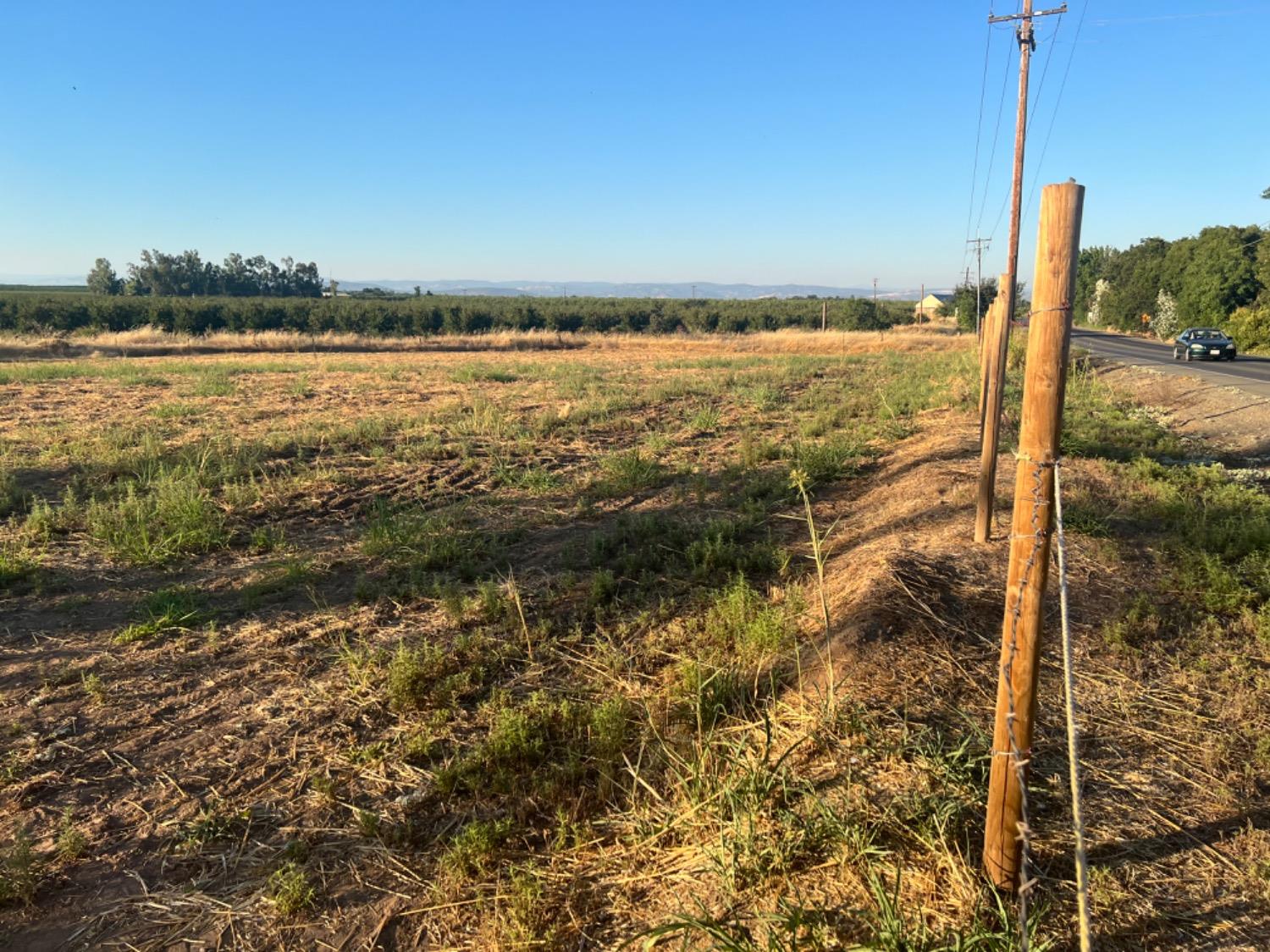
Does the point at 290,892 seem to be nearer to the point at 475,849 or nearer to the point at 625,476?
the point at 475,849

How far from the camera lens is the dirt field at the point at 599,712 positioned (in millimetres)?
2729

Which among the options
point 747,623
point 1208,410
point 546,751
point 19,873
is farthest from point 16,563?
point 1208,410

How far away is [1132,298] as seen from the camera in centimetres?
6581

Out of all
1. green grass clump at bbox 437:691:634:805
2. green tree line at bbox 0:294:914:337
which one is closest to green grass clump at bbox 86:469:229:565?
green grass clump at bbox 437:691:634:805

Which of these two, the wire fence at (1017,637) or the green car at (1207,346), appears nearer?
the wire fence at (1017,637)

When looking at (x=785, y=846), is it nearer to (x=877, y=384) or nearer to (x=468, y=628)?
(x=468, y=628)

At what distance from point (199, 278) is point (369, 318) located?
48991mm

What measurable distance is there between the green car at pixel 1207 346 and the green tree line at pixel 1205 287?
40.9ft

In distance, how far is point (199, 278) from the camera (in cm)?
8838

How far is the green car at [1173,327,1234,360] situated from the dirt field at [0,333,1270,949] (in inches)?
911

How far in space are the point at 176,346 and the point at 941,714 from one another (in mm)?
39309

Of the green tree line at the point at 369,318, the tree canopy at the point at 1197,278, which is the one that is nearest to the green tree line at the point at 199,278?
the green tree line at the point at 369,318

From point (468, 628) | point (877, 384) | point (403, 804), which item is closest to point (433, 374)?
point (877, 384)

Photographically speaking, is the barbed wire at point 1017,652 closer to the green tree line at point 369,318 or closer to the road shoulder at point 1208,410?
the road shoulder at point 1208,410
